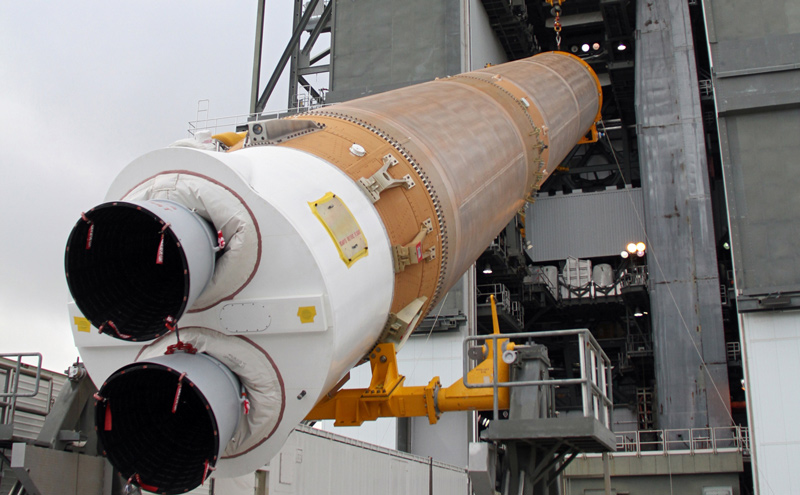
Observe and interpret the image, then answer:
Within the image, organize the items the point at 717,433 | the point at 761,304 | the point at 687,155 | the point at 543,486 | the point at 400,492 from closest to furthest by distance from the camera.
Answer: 1. the point at 543,486
2. the point at 400,492
3. the point at 761,304
4. the point at 717,433
5. the point at 687,155

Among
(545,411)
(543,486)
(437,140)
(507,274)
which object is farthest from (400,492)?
(507,274)

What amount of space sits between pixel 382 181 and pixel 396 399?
6.86 ft

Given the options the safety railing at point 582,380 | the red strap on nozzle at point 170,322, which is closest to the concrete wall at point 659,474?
the safety railing at point 582,380

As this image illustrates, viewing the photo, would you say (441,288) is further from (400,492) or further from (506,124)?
(400,492)

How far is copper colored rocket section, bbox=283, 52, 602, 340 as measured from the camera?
22.6 feet

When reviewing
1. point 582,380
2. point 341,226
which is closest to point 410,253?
point 341,226

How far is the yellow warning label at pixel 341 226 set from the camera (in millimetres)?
5832

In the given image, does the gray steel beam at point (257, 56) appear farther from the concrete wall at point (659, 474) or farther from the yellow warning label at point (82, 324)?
the yellow warning label at point (82, 324)

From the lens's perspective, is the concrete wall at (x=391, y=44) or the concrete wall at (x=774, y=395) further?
the concrete wall at (x=391, y=44)

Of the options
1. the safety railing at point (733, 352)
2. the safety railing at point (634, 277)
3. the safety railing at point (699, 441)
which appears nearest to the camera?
the safety railing at point (699, 441)

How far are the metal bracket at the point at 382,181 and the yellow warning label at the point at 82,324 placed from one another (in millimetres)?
2411

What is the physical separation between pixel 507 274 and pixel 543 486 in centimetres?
1938

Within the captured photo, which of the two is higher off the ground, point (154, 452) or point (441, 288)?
point (441, 288)

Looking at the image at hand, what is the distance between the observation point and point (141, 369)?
5.07 m
